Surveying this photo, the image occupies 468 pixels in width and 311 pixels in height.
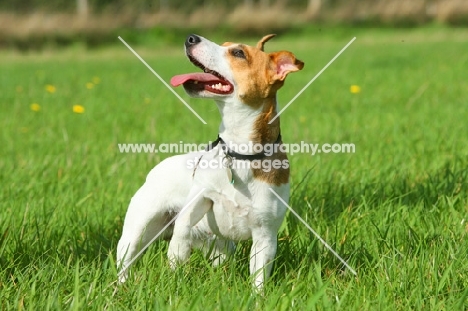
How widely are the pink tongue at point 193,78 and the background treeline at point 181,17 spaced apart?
22.5 meters

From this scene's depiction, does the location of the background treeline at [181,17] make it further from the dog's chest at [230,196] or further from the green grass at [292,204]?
the dog's chest at [230,196]

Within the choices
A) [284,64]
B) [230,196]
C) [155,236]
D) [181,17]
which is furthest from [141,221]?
[181,17]

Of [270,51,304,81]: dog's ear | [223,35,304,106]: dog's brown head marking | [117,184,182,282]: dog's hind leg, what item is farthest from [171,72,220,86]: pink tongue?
[117,184,182,282]: dog's hind leg

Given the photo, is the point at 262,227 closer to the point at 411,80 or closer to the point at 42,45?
the point at 411,80

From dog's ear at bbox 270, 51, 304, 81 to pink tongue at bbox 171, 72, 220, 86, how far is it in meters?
0.30

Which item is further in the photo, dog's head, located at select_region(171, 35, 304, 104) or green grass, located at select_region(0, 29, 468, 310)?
dog's head, located at select_region(171, 35, 304, 104)

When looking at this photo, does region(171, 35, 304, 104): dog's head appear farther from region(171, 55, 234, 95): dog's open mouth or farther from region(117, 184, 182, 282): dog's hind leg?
region(117, 184, 182, 282): dog's hind leg

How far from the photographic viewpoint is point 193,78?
10.8 feet

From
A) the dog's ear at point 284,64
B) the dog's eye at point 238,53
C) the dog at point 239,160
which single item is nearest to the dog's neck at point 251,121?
the dog at point 239,160

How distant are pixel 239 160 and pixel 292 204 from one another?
3.82ft

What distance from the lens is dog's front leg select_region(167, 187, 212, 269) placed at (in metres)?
3.37

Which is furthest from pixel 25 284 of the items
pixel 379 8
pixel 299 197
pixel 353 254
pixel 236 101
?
pixel 379 8

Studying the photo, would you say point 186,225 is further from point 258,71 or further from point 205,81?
point 258,71

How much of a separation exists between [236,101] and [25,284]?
1.31 m
